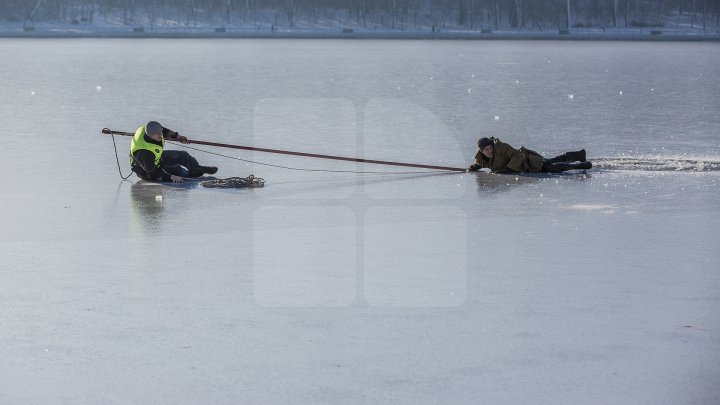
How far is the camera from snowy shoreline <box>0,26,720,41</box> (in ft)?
280

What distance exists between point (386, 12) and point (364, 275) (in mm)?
93577

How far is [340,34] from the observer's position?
8719 cm

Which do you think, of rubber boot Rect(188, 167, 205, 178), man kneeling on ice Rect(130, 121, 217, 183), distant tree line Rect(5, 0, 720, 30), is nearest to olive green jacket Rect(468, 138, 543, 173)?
rubber boot Rect(188, 167, 205, 178)

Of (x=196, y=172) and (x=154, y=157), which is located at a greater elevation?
(x=154, y=157)

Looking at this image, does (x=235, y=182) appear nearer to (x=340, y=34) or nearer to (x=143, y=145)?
(x=143, y=145)

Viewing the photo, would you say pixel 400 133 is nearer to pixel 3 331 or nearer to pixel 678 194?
pixel 678 194

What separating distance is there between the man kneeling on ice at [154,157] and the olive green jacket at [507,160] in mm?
2650

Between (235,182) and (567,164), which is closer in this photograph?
(235,182)

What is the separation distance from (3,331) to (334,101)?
16.5 meters

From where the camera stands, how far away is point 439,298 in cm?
650

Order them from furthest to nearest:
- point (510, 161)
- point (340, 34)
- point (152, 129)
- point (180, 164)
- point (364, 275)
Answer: point (340, 34) < point (510, 161) < point (180, 164) < point (152, 129) < point (364, 275)

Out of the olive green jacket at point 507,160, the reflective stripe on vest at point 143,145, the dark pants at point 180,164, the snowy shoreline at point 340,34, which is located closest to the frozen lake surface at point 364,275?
the olive green jacket at point 507,160

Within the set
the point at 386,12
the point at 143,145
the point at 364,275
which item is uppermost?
the point at 386,12

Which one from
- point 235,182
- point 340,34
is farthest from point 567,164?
point 340,34
